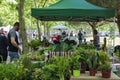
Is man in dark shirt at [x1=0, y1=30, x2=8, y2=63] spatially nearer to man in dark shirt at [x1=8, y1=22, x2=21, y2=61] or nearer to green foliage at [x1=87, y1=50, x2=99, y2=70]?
man in dark shirt at [x1=8, y1=22, x2=21, y2=61]

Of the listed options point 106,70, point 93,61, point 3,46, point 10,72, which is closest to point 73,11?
point 93,61

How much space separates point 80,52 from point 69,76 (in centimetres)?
113

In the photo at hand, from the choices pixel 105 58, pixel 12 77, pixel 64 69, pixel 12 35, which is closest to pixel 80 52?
pixel 105 58

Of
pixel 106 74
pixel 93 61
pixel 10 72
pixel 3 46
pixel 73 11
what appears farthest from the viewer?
pixel 3 46

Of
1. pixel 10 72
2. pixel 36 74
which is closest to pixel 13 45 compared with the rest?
pixel 36 74

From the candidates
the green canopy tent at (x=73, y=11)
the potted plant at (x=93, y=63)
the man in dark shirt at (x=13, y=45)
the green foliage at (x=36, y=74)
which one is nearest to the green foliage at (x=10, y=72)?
the green foliage at (x=36, y=74)

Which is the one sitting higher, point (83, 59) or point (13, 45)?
point (13, 45)

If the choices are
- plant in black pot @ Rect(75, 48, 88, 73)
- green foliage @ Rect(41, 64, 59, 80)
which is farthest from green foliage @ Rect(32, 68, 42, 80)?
plant in black pot @ Rect(75, 48, 88, 73)

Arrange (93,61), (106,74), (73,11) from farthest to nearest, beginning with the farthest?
1. (73,11)
2. (93,61)
3. (106,74)

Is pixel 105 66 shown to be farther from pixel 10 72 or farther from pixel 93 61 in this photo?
pixel 10 72

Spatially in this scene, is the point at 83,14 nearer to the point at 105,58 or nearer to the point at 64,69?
the point at 105,58

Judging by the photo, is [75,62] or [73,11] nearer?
[75,62]

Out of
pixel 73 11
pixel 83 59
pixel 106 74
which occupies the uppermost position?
pixel 73 11

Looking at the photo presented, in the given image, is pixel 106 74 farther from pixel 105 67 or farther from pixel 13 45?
pixel 13 45
